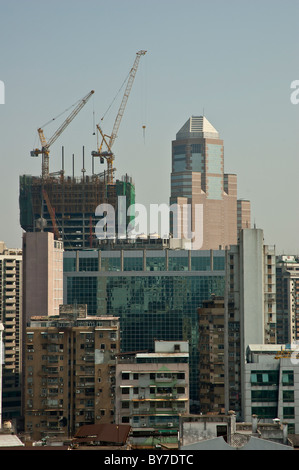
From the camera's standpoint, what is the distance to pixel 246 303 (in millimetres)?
74812

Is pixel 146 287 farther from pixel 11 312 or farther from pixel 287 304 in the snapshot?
pixel 287 304

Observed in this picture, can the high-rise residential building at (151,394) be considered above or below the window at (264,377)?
below

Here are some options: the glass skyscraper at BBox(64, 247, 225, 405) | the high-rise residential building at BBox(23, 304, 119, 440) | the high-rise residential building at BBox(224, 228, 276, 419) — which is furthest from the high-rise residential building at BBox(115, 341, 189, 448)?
the glass skyscraper at BBox(64, 247, 225, 405)

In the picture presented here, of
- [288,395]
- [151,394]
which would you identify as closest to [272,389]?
[288,395]

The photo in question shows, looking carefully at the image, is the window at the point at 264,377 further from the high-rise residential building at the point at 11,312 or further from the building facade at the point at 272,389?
the high-rise residential building at the point at 11,312

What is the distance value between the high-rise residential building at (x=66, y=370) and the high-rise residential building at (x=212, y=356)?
11546 millimetres

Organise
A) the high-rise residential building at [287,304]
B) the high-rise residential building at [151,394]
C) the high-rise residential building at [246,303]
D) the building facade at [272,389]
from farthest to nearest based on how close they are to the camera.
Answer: the high-rise residential building at [287,304] → the high-rise residential building at [246,303] → the high-rise residential building at [151,394] → the building facade at [272,389]

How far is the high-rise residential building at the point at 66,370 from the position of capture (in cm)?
8631

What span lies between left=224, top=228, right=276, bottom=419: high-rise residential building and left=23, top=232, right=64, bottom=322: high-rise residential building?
59140 millimetres

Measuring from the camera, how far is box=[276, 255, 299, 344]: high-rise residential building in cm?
16112

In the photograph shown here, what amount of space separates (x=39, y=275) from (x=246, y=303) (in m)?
65.0

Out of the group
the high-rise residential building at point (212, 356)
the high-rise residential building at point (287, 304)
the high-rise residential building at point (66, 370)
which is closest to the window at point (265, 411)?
the high-rise residential building at point (66, 370)
